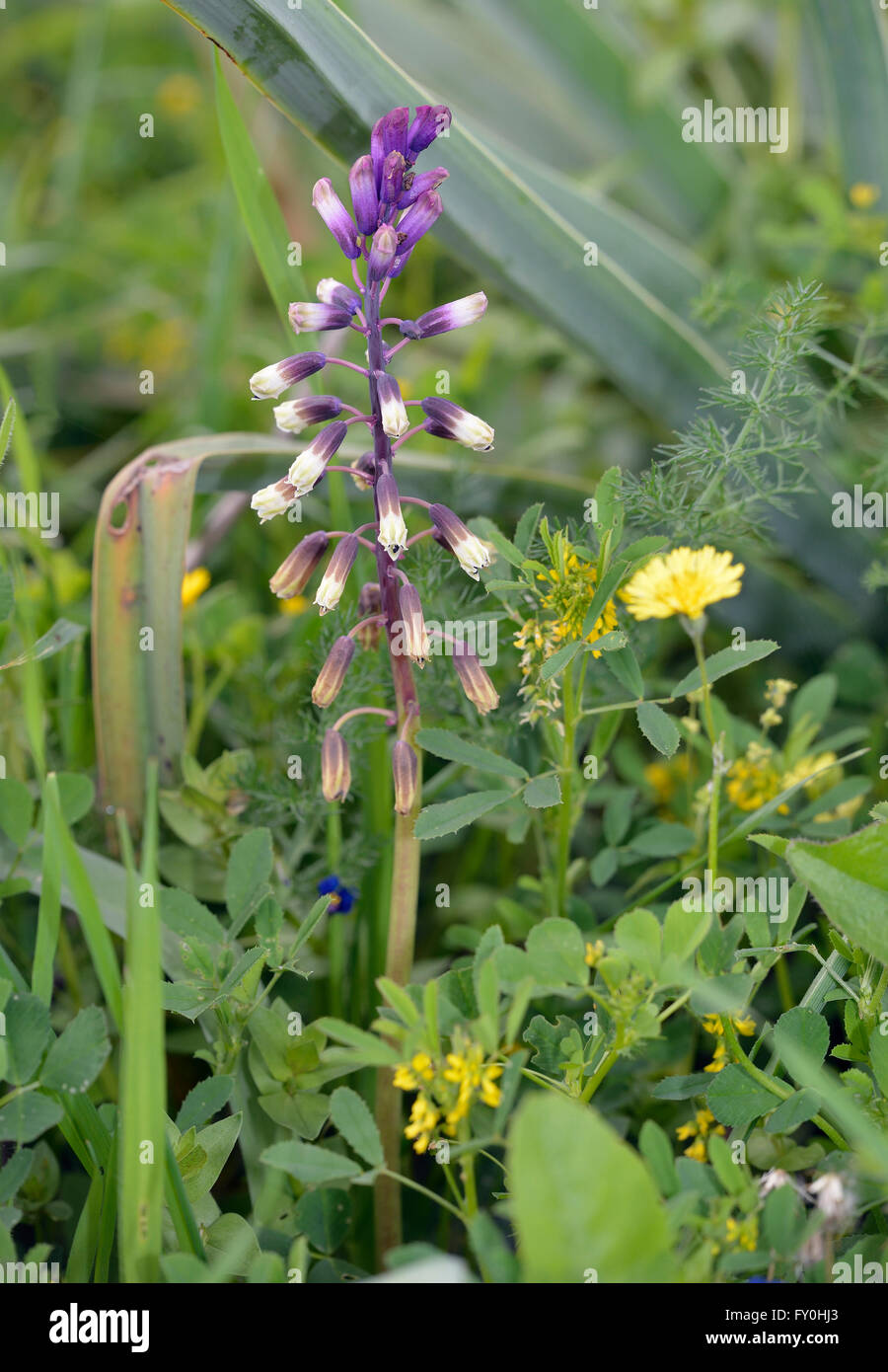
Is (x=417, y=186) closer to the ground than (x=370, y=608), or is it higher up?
higher up

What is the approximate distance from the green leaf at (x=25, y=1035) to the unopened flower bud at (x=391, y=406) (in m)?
0.47

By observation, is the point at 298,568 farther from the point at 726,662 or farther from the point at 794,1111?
the point at 794,1111

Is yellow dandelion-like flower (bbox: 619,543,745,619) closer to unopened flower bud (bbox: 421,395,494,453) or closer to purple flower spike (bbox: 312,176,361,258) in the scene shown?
unopened flower bud (bbox: 421,395,494,453)

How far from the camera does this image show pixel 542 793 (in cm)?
80

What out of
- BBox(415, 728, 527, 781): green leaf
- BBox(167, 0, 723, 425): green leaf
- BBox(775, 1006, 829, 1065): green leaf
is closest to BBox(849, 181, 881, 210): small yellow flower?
BBox(167, 0, 723, 425): green leaf

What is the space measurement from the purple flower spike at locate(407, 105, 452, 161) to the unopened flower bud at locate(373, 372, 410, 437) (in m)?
0.16

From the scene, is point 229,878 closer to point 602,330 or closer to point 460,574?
point 460,574

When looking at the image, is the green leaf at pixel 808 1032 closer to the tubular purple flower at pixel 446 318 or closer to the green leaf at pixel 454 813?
the green leaf at pixel 454 813

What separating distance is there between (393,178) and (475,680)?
1.15 feet

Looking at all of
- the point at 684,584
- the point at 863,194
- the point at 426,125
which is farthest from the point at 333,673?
the point at 863,194

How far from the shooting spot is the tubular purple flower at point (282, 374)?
742 millimetres

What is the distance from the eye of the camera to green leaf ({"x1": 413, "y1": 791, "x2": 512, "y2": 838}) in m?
0.79

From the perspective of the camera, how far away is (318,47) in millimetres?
912

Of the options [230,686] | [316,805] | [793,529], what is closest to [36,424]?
[230,686]
